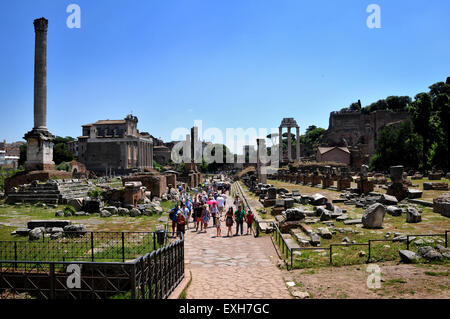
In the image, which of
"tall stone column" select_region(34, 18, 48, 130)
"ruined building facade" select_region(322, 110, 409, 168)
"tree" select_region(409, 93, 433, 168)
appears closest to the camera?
"tall stone column" select_region(34, 18, 48, 130)

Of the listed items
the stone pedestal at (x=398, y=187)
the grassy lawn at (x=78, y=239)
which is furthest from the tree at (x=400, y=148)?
the grassy lawn at (x=78, y=239)

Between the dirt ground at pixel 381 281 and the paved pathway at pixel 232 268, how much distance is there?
1.88ft

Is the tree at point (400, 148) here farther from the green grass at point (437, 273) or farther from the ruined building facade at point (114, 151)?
the ruined building facade at point (114, 151)

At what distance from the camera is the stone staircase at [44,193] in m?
18.7

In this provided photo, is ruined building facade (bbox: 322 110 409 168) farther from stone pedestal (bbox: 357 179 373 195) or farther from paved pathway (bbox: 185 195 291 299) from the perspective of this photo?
paved pathway (bbox: 185 195 291 299)

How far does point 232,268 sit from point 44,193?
14680 mm

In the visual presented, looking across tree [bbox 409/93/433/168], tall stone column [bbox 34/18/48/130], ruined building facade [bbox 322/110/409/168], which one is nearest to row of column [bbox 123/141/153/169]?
ruined building facade [bbox 322/110/409/168]

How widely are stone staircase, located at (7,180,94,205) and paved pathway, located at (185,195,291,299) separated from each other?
9.62 metres

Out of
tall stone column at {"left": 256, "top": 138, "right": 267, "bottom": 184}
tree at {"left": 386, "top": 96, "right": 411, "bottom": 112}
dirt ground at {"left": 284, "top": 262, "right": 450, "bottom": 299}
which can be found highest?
tree at {"left": 386, "top": 96, "right": 411, "bottom": 112}

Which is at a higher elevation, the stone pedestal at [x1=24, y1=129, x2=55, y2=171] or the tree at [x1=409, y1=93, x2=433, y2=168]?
the tree at [x1=409, y1=93, x2=433, y2=168]

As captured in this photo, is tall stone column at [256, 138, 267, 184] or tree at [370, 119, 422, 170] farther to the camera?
tree at [370, 119, 422, 170]

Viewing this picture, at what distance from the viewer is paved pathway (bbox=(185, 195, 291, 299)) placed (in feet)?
21.5

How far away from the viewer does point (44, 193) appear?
62.5 feet

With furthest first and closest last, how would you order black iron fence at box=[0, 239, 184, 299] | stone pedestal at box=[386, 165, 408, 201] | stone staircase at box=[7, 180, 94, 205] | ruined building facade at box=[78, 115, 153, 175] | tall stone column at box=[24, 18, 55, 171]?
ruined building facade at box=[78, 115, 153, 175] → tall stone column at box=[24, 18, 55, 171] → stone staircase at box=[7, 180, 94, 205] → stone pedestal at box=[386, 165, 408, 201] → black iron fence at box=[0, 239, 184, 299]
